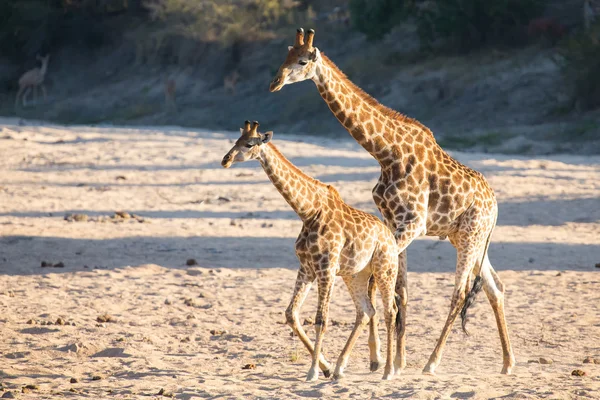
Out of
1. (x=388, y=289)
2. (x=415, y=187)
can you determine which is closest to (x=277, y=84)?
(x=415, y=187)

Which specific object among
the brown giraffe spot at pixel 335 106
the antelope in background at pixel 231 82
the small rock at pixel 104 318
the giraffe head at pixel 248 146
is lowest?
the small rock at pixel 104 318

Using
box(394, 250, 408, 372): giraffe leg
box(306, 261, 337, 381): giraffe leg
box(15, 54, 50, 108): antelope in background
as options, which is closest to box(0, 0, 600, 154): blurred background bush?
box(15, 54, 50, 108): antelope in background

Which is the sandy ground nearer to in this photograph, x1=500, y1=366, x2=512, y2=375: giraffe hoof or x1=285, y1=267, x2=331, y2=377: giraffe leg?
x1=500, y1=366, x2=512, y2=375: giraffe hoof

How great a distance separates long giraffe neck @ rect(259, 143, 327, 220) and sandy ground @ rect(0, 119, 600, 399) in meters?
1.36

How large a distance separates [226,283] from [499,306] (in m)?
4.36

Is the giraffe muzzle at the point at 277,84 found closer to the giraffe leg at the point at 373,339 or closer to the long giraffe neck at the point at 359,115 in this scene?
the long giraffe neck at the point at 359,115

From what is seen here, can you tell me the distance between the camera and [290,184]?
7.07 meters

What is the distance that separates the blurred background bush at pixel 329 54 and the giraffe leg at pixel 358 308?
15902 mm

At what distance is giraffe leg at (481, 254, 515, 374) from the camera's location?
7.56 m

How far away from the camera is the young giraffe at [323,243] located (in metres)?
6.95

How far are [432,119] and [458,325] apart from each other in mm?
18942

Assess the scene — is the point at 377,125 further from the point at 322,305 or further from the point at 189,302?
the point at 189,302

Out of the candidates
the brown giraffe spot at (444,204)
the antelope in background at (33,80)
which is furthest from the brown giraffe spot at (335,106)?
the antelope in background at (33,80)

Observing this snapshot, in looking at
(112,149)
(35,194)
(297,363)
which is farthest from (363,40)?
(297,363)
